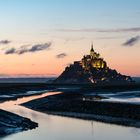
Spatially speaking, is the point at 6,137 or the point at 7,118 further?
the point at 7,118

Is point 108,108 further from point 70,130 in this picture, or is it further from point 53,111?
point 70,130

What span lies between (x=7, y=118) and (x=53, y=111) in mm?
22534

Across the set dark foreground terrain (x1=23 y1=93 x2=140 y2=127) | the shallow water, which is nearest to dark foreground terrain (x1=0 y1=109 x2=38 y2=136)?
the shallow water

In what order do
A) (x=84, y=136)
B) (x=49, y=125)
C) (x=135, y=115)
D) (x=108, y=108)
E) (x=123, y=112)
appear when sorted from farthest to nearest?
(x=108, y=108), (x=123, y=112), (x=135, y=115), (x=49, y=125), (x=84, y=136)

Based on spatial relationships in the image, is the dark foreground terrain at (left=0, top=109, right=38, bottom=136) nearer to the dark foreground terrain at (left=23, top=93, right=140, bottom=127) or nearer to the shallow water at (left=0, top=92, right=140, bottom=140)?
the shallow water at (left=0, top=92, right=140, bottom=140)

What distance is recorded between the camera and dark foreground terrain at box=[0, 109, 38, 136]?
38372mm

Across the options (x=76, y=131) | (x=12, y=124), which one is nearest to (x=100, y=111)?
(x=76, y=131)

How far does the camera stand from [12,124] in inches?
1578

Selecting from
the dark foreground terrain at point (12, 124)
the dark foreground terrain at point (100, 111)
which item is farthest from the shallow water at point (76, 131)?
the dark foreground terrain at point (100, 111)

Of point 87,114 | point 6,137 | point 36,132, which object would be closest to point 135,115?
point 87,114

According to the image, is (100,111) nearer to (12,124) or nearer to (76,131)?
(76,131)

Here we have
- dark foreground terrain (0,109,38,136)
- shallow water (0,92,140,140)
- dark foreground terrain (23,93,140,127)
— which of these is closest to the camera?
shallow water (0,92,140,140)

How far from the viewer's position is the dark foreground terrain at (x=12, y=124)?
38.4m

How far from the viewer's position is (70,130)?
141 feet
